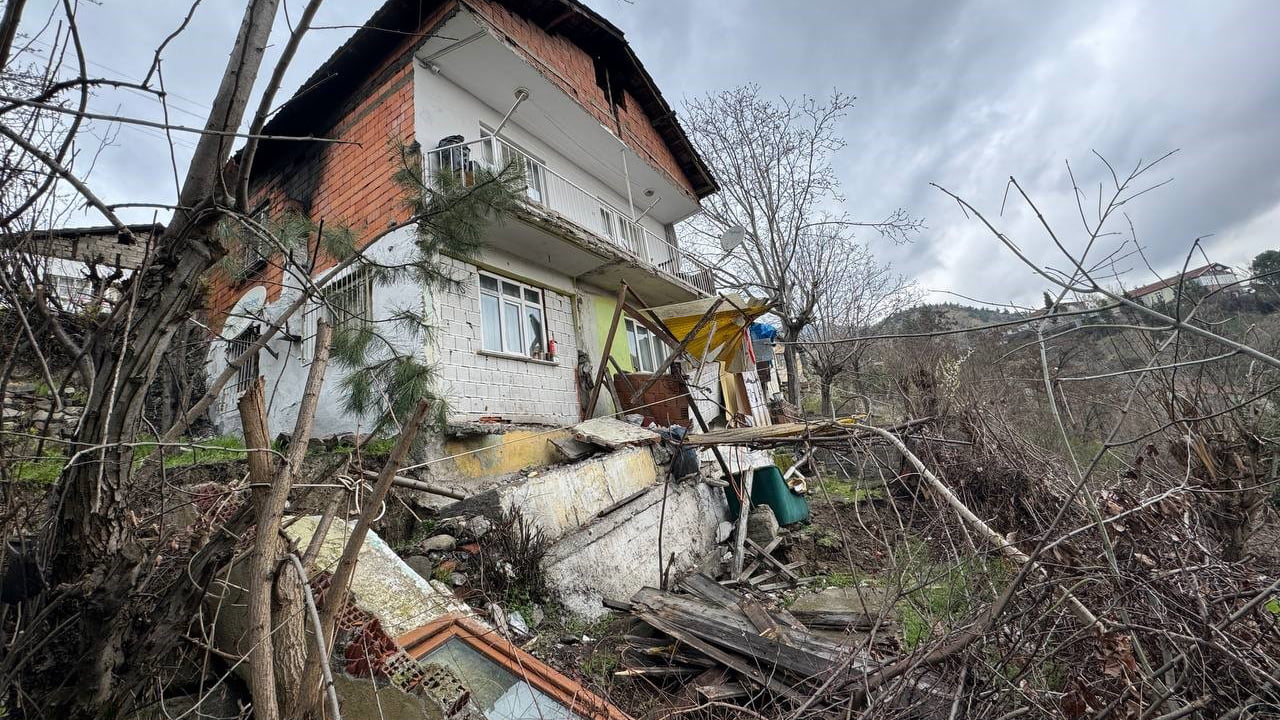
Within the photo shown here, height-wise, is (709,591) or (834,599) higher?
(709,591)

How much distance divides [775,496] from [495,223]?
5.86m

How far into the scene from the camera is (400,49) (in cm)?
784

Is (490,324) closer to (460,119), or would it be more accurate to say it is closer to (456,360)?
(456,360)

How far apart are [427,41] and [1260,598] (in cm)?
948

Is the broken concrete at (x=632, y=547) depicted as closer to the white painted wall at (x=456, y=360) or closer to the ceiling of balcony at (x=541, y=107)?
the white painted wall at (x=456, y=360)

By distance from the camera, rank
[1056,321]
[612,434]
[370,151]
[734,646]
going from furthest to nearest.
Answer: [370,151] < [612,434] < [734,646] < [1056,321]

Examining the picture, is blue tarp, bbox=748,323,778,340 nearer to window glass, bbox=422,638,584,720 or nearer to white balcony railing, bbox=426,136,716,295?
white balcony railing, bbox=426,136,716,295

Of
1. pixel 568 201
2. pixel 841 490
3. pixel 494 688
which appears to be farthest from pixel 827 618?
pixel 568 201

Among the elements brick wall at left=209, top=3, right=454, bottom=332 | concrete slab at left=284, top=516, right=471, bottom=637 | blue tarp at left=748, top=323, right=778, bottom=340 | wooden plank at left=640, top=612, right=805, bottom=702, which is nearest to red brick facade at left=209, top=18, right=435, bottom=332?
brick wall at left=209, top=3, right=454, bottom=332

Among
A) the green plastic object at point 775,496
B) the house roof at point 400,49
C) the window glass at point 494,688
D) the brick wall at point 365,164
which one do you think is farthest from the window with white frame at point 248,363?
the green plastic object at point 775,496

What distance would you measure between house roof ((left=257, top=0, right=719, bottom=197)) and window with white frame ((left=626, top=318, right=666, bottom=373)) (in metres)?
5.68

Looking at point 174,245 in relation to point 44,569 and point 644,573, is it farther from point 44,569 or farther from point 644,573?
point 644,573

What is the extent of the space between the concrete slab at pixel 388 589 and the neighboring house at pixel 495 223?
10.9 ft

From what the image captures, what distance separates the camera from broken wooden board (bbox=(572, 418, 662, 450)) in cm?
620
